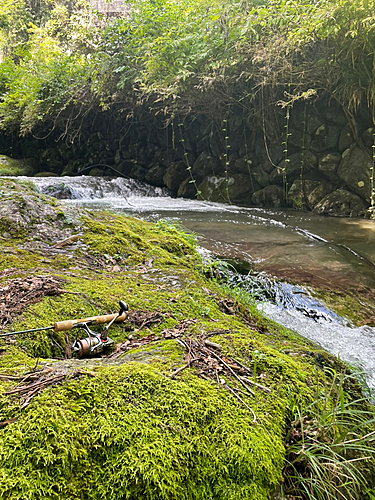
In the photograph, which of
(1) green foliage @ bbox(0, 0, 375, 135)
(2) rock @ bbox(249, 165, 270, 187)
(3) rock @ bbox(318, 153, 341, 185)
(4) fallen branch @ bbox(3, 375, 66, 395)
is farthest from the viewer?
(2) rock @ bbox(249, 165, 270, 187)

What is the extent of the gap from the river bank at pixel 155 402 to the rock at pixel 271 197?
718cm

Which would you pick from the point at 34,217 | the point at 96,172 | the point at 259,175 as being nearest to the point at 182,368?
the point at 34,217

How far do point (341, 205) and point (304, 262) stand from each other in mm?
4279

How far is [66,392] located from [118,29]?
1154cm

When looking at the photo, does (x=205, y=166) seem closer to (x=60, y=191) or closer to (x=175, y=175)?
(x=175, y=175)

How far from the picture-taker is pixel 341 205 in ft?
26.6

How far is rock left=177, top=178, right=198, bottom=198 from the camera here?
36.2ft

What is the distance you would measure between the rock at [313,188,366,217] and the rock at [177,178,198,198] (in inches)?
158

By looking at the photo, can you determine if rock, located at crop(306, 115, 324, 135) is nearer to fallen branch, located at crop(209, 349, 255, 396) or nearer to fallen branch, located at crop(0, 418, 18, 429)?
fallen branch, located at crop(209, 349, 255, 396)

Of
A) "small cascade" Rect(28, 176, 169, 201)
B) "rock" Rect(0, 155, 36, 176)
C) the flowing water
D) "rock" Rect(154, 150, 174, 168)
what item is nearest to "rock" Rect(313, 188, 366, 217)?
the flowing water

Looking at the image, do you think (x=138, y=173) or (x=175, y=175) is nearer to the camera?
(x=175, y=175)

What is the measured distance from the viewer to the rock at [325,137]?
841cm

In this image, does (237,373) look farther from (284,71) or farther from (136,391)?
(284,71)

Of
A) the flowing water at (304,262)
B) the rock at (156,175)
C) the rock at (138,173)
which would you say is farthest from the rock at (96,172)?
the flowing water at (304,262)
